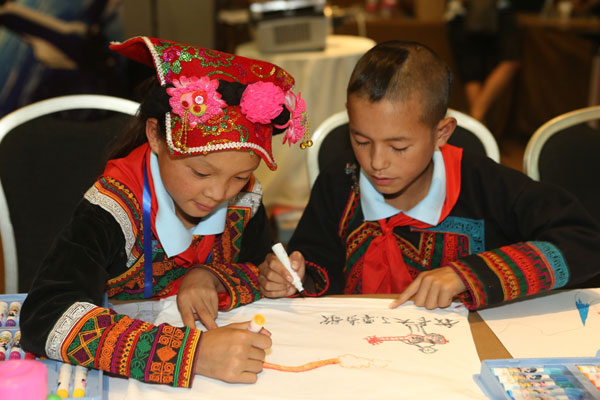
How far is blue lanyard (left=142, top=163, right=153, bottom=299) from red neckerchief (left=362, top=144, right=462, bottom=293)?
1.54ft

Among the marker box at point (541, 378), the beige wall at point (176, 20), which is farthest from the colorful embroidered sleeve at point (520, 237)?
the beige wall at point (176, 20)

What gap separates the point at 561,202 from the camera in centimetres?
134

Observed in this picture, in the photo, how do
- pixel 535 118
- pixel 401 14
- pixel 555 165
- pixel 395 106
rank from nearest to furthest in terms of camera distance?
pixel 395 106 < pixel 555 165 < pixel 535 118 < pixel 401 14

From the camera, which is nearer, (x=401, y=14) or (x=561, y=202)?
(x=561, y=202)

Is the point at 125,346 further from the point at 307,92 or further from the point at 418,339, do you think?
the point at 307,92

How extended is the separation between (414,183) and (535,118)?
4.12 meters

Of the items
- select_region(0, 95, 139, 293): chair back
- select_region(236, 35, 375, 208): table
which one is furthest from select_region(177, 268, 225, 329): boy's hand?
select_region(236, 35, 375, 208): table

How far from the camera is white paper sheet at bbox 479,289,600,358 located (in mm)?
1067

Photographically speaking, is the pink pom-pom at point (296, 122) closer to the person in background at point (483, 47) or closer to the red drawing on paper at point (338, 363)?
the red drawing on paper at point (338, 363)

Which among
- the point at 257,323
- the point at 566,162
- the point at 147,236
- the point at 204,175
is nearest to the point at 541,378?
the point at 257,323

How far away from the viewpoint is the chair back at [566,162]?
5.43ft

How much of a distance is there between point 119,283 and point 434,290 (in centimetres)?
59

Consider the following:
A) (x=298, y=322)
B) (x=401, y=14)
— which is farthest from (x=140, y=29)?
(x=298, y=322)

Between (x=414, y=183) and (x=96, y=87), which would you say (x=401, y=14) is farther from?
(x=414, y=183)
